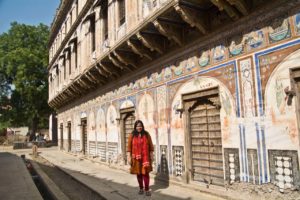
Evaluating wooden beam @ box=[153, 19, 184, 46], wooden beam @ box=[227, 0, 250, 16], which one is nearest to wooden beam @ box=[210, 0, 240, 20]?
wooden beam @ box=[227, 0, 250, 16]

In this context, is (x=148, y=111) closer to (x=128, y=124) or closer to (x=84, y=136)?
(x=128, y=124)

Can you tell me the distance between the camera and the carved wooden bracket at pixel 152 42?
25.8ft

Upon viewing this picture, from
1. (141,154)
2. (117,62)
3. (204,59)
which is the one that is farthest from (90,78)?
(204,59)

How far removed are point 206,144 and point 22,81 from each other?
28.5 m

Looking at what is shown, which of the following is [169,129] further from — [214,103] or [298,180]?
[298,180]

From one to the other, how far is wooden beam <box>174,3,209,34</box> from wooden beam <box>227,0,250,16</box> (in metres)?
1.06

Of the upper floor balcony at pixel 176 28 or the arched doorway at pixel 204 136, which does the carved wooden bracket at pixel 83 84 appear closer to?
the upper floor balcony at pixel 176 28

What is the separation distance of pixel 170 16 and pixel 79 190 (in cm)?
536

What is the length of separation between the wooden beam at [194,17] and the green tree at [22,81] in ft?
90.5

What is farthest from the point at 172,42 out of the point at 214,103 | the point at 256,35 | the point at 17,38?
the point at 17,38

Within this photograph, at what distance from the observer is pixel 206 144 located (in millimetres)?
6715

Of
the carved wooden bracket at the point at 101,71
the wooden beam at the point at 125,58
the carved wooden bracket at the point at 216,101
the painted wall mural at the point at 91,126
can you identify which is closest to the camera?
the carved wooden bracket at the point at 216,101

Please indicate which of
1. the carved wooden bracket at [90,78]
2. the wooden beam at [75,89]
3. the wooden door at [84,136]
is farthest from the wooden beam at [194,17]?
the wooden door at [84,136]

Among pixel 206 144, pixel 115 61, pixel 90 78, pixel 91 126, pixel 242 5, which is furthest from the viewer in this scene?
pixel 91 126
